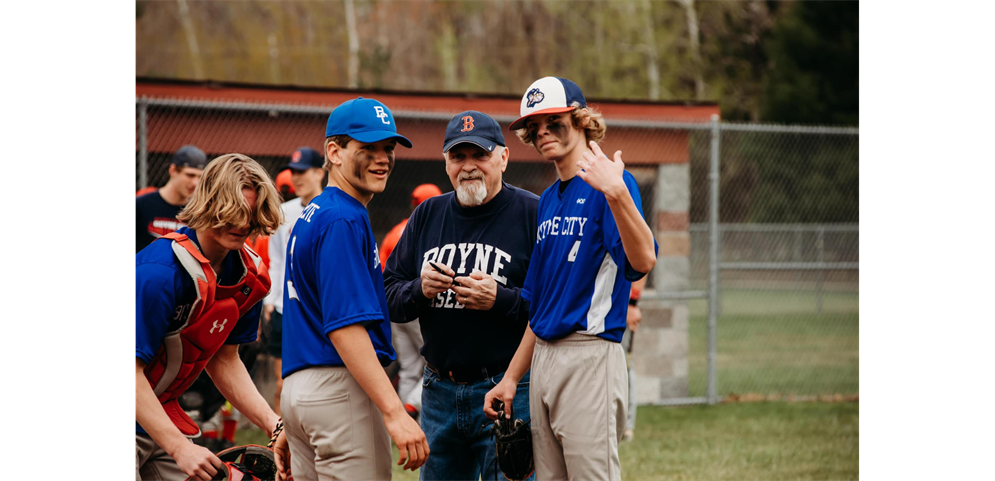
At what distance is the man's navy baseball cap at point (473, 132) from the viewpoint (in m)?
3.78

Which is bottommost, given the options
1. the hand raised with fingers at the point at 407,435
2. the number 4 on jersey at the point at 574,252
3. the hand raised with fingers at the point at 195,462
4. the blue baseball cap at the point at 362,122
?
the hand raised with fingers at the point at 195,462

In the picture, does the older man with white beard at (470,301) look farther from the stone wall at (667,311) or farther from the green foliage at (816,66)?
the green foliage at (816,66)

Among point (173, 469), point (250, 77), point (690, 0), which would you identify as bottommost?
point (173, 469)

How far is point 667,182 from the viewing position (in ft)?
33.1

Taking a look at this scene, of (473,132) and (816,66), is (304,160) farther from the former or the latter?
(816,66)

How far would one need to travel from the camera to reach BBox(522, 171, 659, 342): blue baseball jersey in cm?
325

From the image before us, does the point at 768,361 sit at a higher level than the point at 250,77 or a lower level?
lower

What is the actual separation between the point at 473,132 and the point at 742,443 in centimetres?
511

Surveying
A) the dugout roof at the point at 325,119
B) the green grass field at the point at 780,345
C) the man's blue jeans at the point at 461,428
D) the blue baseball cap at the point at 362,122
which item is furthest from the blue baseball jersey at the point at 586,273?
the green grass field at the point at 780,345

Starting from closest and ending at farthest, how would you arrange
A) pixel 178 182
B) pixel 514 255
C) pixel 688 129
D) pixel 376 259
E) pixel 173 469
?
pixel 376 259
pixel 173 469
pixel 514 255
pixel 178 182
pixel 688 129

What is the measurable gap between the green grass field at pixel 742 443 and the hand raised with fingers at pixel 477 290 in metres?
3.11

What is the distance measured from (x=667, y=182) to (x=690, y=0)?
2609cm

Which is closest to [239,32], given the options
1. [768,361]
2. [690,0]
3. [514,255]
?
[690,0]

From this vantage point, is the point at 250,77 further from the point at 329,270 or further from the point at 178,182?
the point at 329,270
